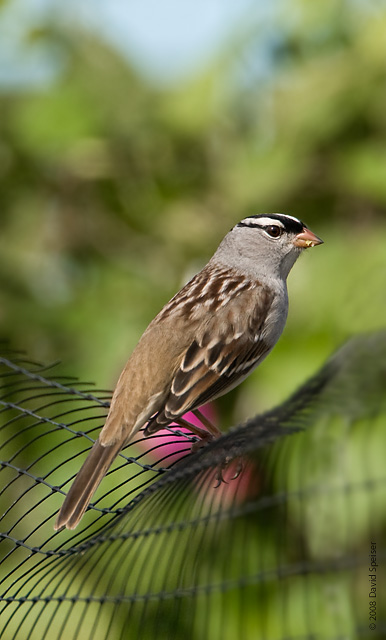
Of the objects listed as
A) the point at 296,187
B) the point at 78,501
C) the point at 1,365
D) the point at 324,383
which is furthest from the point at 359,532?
the point at 296,187

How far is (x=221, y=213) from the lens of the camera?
430 cm

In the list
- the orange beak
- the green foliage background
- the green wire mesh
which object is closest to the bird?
the orange beak

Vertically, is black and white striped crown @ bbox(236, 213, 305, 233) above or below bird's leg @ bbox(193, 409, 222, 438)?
above

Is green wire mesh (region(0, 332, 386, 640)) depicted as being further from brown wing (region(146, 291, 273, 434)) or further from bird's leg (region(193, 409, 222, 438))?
bird's leg (region(193, 409, 222, 438))

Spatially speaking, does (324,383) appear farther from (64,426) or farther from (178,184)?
(178,184)

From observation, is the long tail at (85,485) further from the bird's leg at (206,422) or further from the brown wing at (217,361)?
the bird's leg at (206,422)

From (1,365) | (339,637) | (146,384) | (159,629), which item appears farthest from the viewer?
(1,365)

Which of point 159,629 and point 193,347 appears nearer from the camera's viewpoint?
point 159,629

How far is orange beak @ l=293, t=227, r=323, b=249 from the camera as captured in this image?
2.93m

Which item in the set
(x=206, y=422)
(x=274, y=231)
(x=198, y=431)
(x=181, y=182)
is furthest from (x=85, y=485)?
(x=181, y=182)

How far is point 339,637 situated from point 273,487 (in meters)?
0.25

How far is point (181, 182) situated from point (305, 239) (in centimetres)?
159

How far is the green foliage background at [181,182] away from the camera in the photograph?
3.86 meters

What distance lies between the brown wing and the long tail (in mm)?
116
